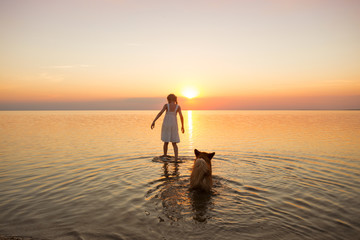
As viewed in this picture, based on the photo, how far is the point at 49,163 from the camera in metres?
9.88

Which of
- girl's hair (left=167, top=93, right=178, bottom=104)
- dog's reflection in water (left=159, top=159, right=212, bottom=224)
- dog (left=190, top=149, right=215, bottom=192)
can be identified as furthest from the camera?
girl's hair (left=167, top=93, right=178, bottom=104)

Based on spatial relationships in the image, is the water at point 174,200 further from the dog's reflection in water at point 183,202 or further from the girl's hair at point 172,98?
the girl's hair at point 172,98

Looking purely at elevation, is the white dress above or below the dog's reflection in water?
above

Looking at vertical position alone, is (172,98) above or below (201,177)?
above

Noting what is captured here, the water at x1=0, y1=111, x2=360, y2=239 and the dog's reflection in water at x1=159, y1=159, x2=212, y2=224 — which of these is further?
the dog's reflection in water at x1=159, y1=159, x2=212, y2=224

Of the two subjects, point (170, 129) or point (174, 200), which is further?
point (170, 129)

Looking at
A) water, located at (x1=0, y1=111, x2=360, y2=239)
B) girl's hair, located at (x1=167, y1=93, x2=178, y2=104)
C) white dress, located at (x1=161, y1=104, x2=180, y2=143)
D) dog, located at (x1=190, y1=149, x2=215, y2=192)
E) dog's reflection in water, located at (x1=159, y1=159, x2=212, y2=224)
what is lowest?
water, located at (x1=0, y1=111, x2=360, y2=239)

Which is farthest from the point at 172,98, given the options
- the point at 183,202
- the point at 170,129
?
the point at 183,202

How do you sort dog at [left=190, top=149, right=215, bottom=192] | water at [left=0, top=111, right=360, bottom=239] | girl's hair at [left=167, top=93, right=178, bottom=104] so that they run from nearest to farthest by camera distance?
1. water at [left=0, top=111, right=360, bottom=239]
2. dog at [left=190, top=149, right=215, bottom=192]
3. girl's hair at [left=167, top=93, right=178, bottom=104]

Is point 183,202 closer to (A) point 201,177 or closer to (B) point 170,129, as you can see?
(A) point 201,177

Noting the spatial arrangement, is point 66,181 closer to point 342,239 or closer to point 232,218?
point 232,218

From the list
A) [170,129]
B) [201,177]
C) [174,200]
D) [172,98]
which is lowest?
[174,200]

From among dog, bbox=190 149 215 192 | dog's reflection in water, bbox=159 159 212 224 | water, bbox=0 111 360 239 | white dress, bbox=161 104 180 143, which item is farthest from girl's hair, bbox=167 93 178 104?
dog, bbox=190 149 215 192

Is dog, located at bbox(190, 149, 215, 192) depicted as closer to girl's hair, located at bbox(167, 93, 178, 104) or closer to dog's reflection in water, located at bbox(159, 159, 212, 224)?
dog's reflection in water, located at bbox(159, 159, 212, 224)
